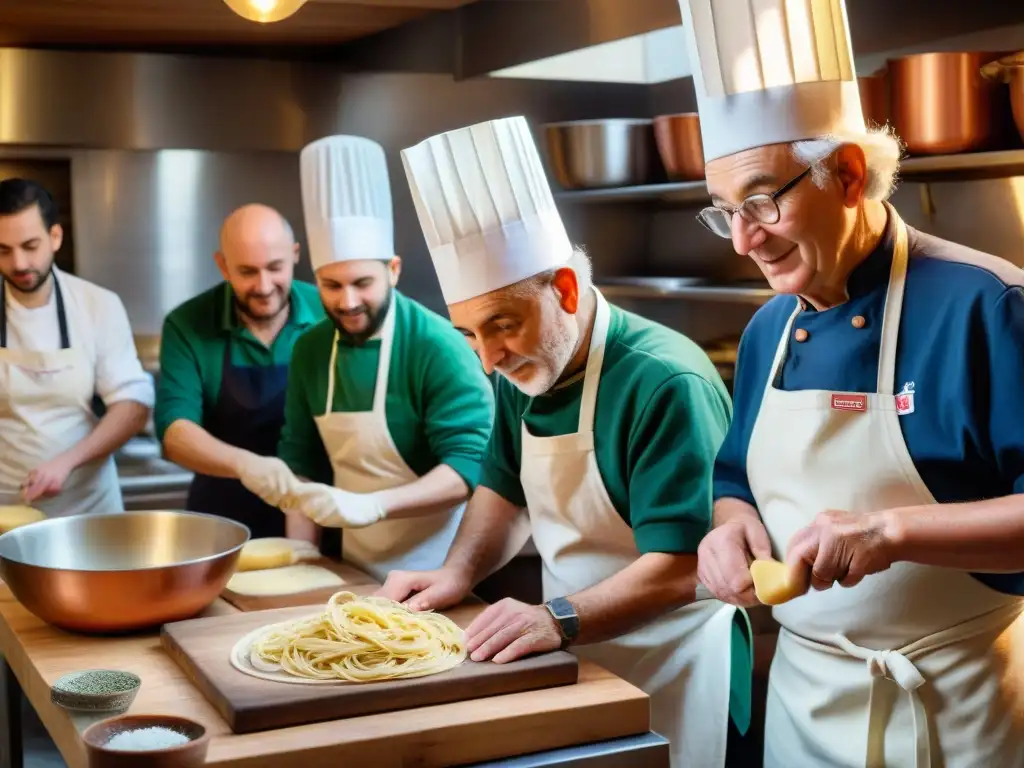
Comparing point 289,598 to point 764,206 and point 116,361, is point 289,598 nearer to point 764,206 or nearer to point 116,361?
point 764,206

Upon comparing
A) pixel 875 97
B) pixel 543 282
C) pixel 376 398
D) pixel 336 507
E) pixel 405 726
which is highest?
pixel 875 97

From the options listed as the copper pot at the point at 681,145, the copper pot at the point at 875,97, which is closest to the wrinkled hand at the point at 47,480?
the copper pot at the point at 681,145

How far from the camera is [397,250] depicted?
3.97 meters

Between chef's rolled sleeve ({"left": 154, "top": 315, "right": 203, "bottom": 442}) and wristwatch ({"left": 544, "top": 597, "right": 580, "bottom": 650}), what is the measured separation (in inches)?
65.6

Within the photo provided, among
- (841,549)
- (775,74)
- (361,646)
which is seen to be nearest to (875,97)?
(775,74)

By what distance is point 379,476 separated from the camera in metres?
2.73

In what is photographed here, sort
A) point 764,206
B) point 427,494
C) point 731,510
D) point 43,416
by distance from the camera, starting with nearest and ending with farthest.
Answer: point 764,206 < point 731,510 < point 427,494 < point 43,416

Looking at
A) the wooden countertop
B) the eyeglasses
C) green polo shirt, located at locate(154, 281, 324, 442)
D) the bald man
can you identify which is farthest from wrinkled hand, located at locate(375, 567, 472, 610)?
green polo shirt, located at locate(154, 281, 324, 442)

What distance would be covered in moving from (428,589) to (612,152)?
1.55 metres

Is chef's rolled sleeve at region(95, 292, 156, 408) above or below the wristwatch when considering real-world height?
above

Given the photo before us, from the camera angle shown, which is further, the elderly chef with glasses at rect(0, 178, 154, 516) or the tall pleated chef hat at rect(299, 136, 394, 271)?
the elderly chef with glasses at rect(0, 178, 154, 516)

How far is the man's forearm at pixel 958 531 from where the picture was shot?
4.70ft

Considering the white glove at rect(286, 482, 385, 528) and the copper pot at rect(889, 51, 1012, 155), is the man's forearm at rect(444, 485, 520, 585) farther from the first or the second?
the copper pot at rect(889, 51, 1012, 155)

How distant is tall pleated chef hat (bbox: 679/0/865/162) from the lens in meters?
1.62
